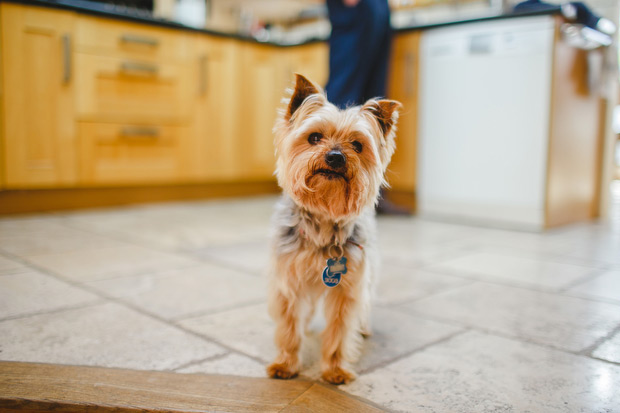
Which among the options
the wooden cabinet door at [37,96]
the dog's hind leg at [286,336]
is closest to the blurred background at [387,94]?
the wooden cabinet door at [37,96]

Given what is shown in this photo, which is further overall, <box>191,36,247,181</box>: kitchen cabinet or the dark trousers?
<box>191,36,247,181</box>: kitchen cabinet

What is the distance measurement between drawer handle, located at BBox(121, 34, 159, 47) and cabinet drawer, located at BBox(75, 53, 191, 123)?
0.14 m

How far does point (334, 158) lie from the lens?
1301 millimetres

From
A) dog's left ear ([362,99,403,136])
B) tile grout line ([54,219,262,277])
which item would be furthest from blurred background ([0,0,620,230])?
dog's left ear ([362,99,403,136])

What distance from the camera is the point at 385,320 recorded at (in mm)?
1813

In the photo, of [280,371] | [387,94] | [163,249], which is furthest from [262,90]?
[280,371]

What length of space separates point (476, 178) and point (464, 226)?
14.0 inches

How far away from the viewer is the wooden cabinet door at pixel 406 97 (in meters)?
3.90

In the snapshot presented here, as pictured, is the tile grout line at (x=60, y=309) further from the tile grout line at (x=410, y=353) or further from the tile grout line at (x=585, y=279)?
the tile grout line at (x=585, y=279)

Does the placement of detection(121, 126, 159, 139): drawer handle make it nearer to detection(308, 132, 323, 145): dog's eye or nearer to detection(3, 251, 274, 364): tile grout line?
detection(3, 251, 274, 364): tile grout line

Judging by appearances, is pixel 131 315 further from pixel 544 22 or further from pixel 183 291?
pixel 544 22

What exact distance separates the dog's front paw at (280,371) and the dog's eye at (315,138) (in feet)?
1.97

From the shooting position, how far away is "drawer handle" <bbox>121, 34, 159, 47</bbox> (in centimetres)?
381

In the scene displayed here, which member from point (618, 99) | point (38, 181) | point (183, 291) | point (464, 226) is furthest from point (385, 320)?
point (618, 99)
